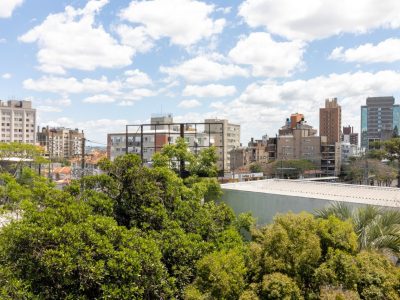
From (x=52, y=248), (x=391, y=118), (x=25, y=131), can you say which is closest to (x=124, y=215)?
(x=52, y=248)

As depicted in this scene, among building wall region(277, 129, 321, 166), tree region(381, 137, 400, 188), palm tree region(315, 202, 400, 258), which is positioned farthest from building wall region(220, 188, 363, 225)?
building wall region(277, 129, 321, 166)

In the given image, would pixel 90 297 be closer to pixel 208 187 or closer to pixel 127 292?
pixel 127 292

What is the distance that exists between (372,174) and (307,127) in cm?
5774

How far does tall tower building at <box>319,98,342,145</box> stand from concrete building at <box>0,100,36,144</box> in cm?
8825

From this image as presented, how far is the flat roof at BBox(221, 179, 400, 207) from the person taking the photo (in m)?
15.0

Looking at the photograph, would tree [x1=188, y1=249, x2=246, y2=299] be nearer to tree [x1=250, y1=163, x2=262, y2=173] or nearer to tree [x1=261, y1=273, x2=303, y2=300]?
tree [x1=261, y1=273, x2=303, y2=300]

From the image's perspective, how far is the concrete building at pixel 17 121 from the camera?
4432 inches

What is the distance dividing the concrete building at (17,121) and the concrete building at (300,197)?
105719mm

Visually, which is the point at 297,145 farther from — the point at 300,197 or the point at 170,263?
the point at 170,263

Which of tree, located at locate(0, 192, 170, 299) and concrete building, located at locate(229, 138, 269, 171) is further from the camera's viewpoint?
concrete building, located at locate(229, 138, 269, 171)

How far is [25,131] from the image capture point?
381ft

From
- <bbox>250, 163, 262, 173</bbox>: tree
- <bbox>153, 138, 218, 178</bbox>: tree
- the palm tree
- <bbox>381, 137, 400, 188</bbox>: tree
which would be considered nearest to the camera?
the palm tree

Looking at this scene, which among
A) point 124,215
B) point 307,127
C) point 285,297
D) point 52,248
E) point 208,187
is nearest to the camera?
point 285,297

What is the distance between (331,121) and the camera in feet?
409
